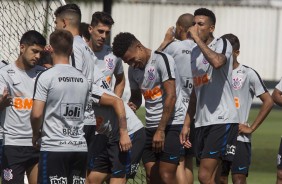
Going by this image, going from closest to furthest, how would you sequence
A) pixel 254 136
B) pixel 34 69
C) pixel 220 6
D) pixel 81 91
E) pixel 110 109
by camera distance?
1. pixel 81 91
2. pixel 110 109
3. pixel 34 69
4. pixel 254 136
5. pixel 220 6

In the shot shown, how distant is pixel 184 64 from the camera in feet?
41.8

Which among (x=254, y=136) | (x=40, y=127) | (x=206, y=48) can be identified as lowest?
(x=254, y=136)

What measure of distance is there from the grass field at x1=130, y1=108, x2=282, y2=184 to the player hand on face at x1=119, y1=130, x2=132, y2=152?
10.6ft

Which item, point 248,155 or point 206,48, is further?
point 248,155

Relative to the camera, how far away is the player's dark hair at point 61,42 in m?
9.15

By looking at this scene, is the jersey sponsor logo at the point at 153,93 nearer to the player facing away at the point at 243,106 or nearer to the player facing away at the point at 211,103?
the player facing away at the point at 211,103

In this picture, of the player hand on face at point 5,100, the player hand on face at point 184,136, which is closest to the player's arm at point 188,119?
the player hand on face at point 184,136

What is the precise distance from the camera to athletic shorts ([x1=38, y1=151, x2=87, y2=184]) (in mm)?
9281

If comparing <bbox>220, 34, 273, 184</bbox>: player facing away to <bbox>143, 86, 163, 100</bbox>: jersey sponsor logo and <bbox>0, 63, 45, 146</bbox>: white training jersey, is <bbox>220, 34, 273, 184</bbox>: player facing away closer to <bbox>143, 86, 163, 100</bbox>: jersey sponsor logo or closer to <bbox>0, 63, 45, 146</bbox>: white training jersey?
<bbox>143, 86, 163, 100</bbox>: jersey sponsor logo

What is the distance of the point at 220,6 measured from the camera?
41281 mm

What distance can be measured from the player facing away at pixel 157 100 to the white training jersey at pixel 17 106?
1.04 metres

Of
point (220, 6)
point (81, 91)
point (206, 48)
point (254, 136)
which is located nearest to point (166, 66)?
point (206, 48)

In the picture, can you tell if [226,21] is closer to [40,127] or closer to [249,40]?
[249,40]

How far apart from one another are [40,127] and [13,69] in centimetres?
185
